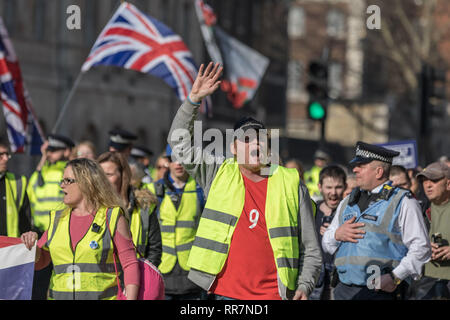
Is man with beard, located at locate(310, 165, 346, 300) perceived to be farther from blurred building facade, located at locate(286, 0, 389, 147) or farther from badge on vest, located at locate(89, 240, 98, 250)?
blurred building facade, located at locate(286, 0, 389, 147)

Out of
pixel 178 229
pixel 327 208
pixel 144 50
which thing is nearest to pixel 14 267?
pixel 178 229

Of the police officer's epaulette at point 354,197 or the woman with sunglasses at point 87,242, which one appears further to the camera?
the police officer's epaulette at point 354,197

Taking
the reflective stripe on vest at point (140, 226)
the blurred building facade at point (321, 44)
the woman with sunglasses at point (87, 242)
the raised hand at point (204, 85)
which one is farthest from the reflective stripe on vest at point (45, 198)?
the blurred building facade at point (321, 44)

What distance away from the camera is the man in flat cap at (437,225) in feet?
32.4

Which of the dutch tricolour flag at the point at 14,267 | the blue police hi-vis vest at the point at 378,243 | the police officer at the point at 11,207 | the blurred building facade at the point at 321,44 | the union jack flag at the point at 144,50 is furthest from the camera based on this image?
the blurred building facade at the point at 321,44

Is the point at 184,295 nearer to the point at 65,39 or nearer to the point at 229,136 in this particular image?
the point at 229,136

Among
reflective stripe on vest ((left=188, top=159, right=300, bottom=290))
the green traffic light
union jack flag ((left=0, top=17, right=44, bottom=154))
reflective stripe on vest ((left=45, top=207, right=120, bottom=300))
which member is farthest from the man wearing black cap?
the green traffic light

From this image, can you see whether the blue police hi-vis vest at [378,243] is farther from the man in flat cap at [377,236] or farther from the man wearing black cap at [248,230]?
the man wearing black cap at [248,230]

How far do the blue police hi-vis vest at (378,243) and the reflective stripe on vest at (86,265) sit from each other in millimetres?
2230

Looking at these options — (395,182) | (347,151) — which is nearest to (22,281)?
(395,182)

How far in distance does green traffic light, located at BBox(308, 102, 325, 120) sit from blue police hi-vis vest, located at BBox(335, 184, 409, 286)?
386 inches

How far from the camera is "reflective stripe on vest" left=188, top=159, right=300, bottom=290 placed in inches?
271

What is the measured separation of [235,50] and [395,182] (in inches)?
392
